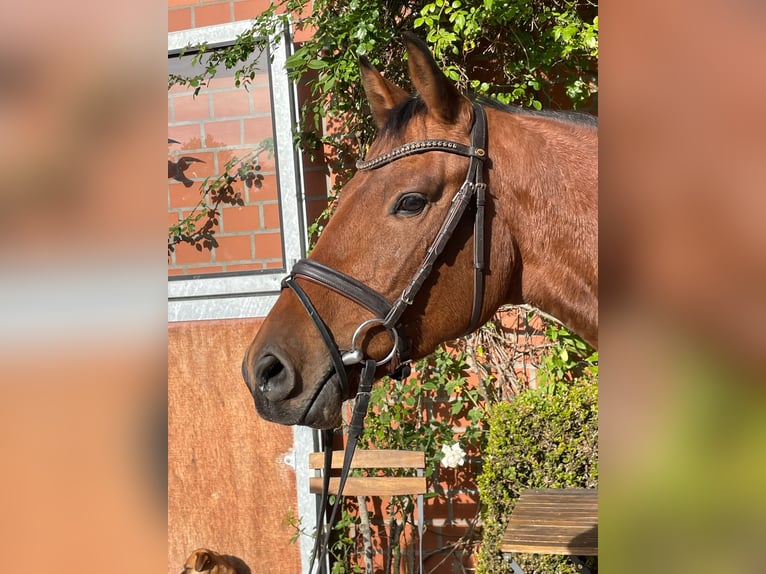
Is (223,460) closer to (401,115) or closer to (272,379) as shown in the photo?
(272,379)

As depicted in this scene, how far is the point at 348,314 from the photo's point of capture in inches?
61.3

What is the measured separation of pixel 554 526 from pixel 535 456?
0.74 meters

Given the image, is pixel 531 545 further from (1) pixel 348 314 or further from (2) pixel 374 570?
(2) pixel 374 570

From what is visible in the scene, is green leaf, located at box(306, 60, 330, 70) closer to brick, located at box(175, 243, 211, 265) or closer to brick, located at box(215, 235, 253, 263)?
brick, located at box(215, 235, 253, 263)

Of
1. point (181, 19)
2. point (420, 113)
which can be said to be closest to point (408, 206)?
point (420, 113)

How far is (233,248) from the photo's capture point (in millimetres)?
3992

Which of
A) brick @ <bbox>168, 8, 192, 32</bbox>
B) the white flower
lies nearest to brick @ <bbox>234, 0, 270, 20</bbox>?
brick @ <bbox>168, 8, 192, 32</bbox>

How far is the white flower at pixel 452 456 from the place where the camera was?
11.3 ft

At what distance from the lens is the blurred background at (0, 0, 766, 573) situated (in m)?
0.38

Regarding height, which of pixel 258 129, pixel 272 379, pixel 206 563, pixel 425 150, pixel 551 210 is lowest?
pixel 206 563

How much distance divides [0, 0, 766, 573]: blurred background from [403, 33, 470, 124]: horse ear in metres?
1.21

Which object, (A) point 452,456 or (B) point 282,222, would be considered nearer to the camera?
(A) point 452,456
